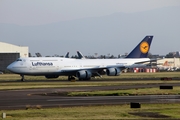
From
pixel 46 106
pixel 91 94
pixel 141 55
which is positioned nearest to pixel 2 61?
pixel 141 55

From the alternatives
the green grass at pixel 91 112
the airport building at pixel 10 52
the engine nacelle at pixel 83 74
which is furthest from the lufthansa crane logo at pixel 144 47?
the green grass at pixel 91 112

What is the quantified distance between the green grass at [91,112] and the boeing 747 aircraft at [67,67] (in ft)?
151

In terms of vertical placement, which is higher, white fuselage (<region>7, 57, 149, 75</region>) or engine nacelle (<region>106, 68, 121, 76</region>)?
white fuselage (<region>7, 57, 149, 75</region>)

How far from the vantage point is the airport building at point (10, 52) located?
13250 cm

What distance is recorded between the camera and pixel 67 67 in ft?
255

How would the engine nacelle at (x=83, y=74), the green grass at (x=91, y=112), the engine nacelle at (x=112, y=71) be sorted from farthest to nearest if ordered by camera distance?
the engine nacelle at (x=112, y=71)
the engine nacelle at (x=83, y=74)
the green grass at (x=91, y=112)

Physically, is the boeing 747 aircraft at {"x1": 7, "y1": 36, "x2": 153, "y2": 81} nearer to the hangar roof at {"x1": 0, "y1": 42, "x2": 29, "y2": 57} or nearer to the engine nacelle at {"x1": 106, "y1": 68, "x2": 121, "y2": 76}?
the engine nacelle at {"x1": 106, "y1": 68, "x2": 121, "y2": 76}

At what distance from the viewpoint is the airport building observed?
13250 centimetres

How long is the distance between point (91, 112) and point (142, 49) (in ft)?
206

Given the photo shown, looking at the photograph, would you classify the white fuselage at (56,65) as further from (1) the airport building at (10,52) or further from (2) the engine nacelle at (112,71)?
(1) the airport building at (10,52)

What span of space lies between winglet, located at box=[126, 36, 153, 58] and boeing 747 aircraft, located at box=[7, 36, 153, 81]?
1.91 metres

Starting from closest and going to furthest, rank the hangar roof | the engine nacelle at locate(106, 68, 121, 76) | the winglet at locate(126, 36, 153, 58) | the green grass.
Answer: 1. the green grass
2. the engine nacelle at locate(106, 68, 121, 76)
3. the winglet at locate(126, 36, 153, 58)
4. the hangar roof

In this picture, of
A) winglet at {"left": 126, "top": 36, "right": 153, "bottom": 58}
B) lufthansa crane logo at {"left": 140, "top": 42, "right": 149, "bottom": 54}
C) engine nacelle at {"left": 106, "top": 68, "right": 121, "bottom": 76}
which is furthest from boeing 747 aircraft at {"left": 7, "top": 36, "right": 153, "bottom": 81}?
lufthansa crane logo at {"left": 140, "top": 42, "right": 149, "bottom": 54}

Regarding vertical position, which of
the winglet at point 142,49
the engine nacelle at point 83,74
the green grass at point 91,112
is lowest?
the green grass at point 91,112
